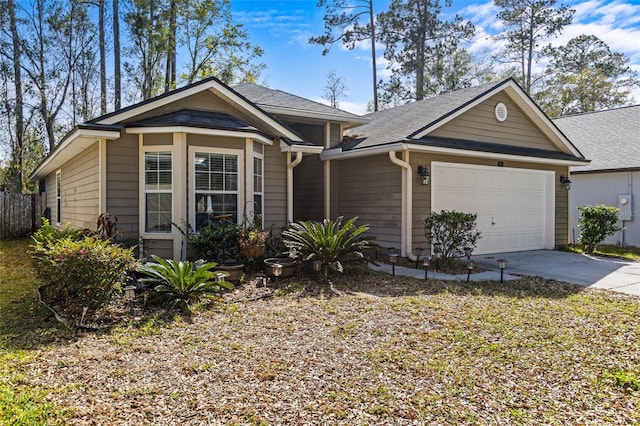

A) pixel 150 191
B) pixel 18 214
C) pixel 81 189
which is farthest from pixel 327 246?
pixel 18 214

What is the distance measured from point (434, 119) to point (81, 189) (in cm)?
799

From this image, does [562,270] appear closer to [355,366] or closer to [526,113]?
[526,113]

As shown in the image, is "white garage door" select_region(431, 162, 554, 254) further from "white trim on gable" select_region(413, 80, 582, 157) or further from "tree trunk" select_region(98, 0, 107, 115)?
"tree trunk" select_region(98, 0, 107, 115)

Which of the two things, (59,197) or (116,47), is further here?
(116,47)

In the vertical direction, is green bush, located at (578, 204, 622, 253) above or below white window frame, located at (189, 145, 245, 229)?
below

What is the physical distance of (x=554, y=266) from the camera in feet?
30.4

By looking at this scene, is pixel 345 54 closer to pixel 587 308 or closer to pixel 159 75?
pixel 159 75

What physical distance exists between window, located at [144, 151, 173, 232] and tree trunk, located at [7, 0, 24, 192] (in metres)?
17.0

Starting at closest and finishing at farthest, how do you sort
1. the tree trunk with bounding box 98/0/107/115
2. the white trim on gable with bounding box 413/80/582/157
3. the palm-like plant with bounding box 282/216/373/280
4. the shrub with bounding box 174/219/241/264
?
the palm-like plant with bounding box 282/216/373/280 → the shrub with bounding box 174/219/241/264 → the white trim on gable with bounding box 413/80/582/157 → the tree trunk with bounding box 98/0/107/115

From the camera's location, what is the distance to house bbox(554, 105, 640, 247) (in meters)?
13.0

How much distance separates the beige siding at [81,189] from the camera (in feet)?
27.9

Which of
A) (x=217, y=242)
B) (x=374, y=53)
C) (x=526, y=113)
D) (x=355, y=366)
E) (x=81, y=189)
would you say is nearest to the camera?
(x=355, y=366)

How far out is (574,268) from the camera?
29.8ft

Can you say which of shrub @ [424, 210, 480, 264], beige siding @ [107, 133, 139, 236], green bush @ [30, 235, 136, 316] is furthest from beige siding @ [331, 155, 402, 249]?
green bush @ [30, 235, 136, 316]
